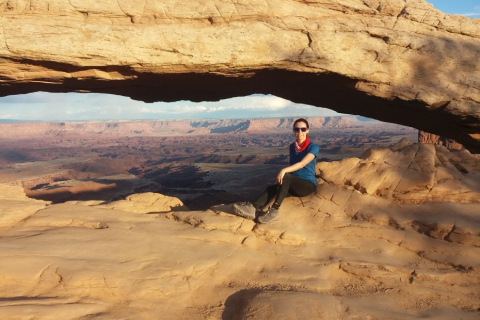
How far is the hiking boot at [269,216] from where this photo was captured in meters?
5.32

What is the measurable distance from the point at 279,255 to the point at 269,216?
77 centimetres

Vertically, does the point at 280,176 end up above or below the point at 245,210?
above

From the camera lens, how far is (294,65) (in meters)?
6.57

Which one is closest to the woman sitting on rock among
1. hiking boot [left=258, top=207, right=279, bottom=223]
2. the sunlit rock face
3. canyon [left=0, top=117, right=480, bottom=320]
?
hiking boot [left=258, top=207, right=279, bottom=223]

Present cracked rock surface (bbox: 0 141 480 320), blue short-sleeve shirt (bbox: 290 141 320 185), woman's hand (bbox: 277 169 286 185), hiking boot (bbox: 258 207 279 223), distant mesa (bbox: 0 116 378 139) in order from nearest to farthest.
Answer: cracked rock surface (bbox: 0 141 480 320), woman's hand (bbox: 277 169 286 185), hiking boot (bbox: 258 207 279 223), blue short-sleeve shirt (bbox: 290 141 320 185), distant mesa (bbox: 0 116 378 139)

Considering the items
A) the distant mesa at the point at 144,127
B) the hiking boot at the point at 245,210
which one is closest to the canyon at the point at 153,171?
the hiking boot at the point at 245,210

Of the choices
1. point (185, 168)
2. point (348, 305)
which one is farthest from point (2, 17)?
point (185, 168)

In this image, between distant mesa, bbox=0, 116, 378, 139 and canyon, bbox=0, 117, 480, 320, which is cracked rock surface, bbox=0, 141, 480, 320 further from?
distant mesa, bbox=0, 116, 378, 139

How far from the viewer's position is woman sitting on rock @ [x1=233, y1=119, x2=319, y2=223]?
210 inches

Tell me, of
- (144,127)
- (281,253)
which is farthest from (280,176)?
(144,127)

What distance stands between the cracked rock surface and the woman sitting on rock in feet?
0.73

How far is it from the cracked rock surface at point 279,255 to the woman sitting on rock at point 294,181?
22 cm

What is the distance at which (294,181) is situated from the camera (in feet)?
18.4

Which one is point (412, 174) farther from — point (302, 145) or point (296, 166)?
point (296, 166)
